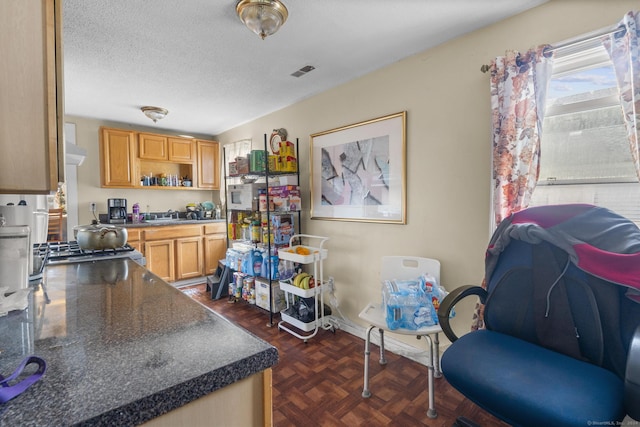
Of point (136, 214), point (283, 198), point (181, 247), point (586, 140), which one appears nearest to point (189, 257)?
point (181, 247)

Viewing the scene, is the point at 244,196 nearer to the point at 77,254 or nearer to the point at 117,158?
the point at 77,254

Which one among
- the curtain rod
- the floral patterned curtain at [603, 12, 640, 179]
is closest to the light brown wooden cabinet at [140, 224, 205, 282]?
the curtain rod

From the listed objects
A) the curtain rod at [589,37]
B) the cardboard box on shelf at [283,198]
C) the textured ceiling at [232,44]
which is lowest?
the cardboard box on shelf at [283,198]

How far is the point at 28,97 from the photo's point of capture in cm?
68

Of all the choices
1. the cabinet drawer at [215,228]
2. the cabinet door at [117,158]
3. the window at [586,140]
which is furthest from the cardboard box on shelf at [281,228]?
the cabinet door at [117,158]

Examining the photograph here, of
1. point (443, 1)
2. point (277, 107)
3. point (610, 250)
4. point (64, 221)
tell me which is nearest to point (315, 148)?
point (277, 107)

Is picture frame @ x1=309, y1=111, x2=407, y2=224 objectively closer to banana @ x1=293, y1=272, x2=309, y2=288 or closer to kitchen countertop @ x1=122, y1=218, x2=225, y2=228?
banana @ x1=293, y1=272, x2=309, y2=288

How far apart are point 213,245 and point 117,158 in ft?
5.56

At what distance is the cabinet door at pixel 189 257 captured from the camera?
4.02m

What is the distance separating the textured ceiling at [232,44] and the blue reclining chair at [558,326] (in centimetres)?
129

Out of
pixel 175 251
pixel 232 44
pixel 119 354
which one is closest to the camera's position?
pixel 119 354

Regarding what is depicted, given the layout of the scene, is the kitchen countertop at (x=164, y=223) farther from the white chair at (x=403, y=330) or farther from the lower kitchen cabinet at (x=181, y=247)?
the white chair at (x=403, y=330)

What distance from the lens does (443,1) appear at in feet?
5.24

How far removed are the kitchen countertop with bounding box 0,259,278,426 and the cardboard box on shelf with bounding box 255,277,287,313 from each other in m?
1.91
